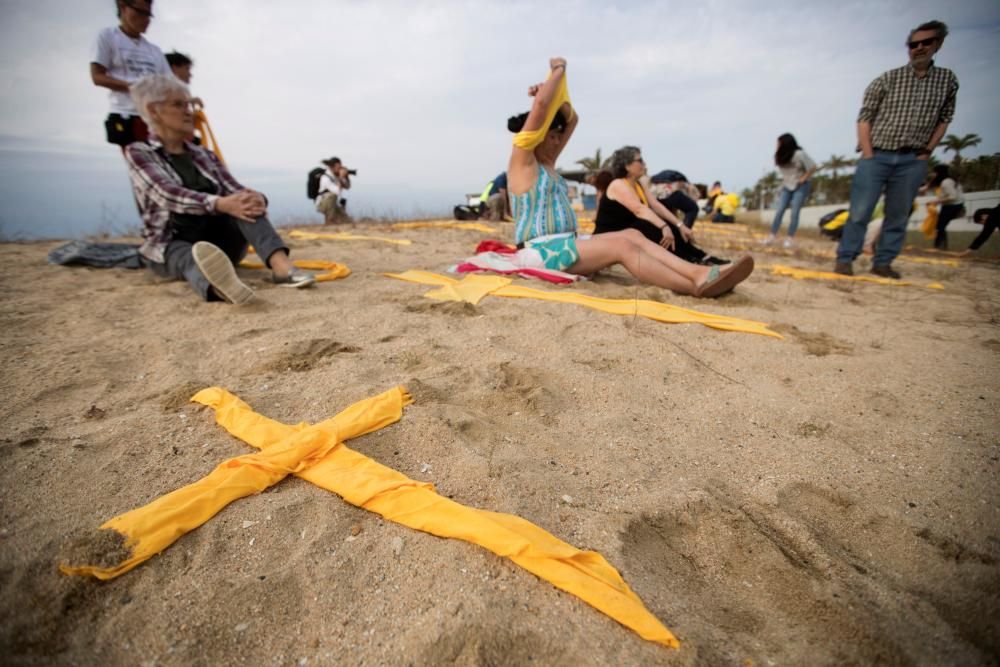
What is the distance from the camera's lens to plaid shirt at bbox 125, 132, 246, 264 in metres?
2.34

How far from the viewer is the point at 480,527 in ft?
2.70

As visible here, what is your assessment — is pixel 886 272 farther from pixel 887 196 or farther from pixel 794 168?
pixel 794 168

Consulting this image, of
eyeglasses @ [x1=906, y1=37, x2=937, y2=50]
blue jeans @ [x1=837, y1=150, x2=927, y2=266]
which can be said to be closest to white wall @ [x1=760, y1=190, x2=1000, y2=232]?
blue jeans @ [x1=837, y1=150, x2=927, y2=266]

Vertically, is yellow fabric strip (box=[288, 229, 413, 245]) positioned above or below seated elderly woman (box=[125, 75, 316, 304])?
below

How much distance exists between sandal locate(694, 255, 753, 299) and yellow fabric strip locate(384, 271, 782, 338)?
0.34m

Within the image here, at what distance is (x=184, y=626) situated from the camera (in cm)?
69

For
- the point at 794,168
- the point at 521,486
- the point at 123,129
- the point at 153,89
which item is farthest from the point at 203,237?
the point at 794,168

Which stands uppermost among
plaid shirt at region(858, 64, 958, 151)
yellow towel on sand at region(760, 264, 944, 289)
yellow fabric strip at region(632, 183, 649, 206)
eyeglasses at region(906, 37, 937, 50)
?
eyeglasses at region(906, 37, 937, 50)

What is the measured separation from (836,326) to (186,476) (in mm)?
2727

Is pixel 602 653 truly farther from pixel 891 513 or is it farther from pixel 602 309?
pixel 602 309

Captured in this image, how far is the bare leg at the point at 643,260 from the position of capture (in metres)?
2.61

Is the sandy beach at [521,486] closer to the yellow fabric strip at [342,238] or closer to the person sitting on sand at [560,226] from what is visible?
the person sitting on sand at [560,226]

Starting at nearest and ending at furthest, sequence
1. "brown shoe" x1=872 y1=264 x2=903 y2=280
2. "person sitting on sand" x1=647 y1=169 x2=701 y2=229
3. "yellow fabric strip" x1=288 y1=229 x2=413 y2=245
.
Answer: "brown shoe" x1=872 y1=264 x2=903 y2=280 → "yellow fabric strip" x1=288 y1=229 x2=413 y2=245 → "person sitting on sand" x1=647 y1=169 x2=701 y2=229

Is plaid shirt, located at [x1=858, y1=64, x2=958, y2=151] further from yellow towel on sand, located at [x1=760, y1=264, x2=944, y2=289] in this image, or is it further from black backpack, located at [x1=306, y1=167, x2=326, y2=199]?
black backpack, located at [x1=306, y1=167, x2=326, y2=199]
